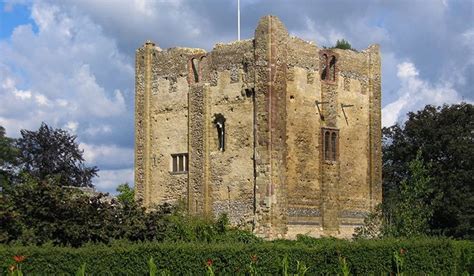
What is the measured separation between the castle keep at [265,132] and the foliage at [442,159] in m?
6.97

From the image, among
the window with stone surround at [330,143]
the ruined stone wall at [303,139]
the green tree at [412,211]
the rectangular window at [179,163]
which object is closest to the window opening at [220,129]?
the rectangular window at [179,163]

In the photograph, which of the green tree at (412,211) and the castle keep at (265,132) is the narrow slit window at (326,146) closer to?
the castle keep at (265,132)

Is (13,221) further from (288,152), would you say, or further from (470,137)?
(470,137)

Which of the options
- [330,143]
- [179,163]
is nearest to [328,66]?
[330,143]

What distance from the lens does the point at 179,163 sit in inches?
1622

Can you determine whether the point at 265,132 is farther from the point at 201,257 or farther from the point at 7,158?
the point at 7,158

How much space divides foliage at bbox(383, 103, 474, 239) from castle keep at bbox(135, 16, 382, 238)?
697 centimetres

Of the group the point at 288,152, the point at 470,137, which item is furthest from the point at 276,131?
the point at 470,137

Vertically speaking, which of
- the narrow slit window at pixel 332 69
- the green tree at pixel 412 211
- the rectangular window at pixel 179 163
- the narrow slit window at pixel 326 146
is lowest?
the green tree at pixel 412 211

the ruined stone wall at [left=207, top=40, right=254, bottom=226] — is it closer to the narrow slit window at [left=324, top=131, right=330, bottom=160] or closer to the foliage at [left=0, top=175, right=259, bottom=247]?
the narrow slit window at [left=324, top=131, right=330, bottom=160]

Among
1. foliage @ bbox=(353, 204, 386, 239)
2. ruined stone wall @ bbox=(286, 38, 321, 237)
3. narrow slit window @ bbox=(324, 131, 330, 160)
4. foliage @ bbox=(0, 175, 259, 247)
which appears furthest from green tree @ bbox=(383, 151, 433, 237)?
foliage @ bbox=(0, 175, 259, 247)

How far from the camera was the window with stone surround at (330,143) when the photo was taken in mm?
40188

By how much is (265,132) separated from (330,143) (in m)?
3.92

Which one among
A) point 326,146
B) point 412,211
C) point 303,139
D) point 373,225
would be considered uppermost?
point 303,139
